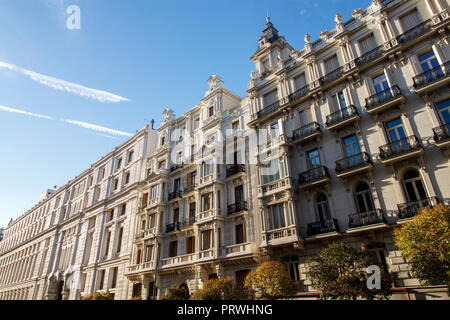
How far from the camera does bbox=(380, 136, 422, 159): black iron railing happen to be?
1769 centimetres

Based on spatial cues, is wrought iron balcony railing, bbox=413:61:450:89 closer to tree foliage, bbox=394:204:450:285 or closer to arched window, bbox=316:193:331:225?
tree foliage, bbox=394:204:450:285

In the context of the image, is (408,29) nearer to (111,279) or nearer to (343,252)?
(343,252)

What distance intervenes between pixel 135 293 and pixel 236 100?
25.1m

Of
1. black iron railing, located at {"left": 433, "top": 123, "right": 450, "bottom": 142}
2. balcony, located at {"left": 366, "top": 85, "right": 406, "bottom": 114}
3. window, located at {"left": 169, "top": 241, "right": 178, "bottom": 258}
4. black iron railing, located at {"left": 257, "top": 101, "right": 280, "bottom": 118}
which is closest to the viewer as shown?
black iron railing, located at {"left": 433, "top": 123, "right": 450, "bottom": 142}

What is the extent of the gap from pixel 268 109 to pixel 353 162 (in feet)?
32.2

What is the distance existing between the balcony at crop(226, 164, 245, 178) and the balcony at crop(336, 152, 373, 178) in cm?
908

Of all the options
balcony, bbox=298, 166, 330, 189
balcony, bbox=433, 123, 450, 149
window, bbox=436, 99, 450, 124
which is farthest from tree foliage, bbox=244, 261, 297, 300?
window, bbox=436, 99, 450, 124

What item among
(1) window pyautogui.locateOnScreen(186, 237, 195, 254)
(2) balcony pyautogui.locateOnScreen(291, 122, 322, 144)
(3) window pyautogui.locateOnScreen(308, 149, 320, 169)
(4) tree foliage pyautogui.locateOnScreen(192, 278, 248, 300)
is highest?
(2) balcony pyautogui.locateOnScreen(291, 122, 322, 144)

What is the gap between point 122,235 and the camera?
38.1 meters

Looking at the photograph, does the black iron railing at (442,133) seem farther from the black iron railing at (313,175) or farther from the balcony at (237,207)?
the balcony at (237,207)

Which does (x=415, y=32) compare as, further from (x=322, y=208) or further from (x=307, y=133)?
(x=322, y=208)

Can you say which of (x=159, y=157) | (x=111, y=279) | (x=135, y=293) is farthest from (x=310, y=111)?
(x=111, y=279)

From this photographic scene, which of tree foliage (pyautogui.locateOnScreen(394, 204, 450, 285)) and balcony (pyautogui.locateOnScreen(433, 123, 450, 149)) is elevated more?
balcony (pyautogui.locateOnScreen(433, 123, 450, 149))

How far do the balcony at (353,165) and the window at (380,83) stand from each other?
5237mm
